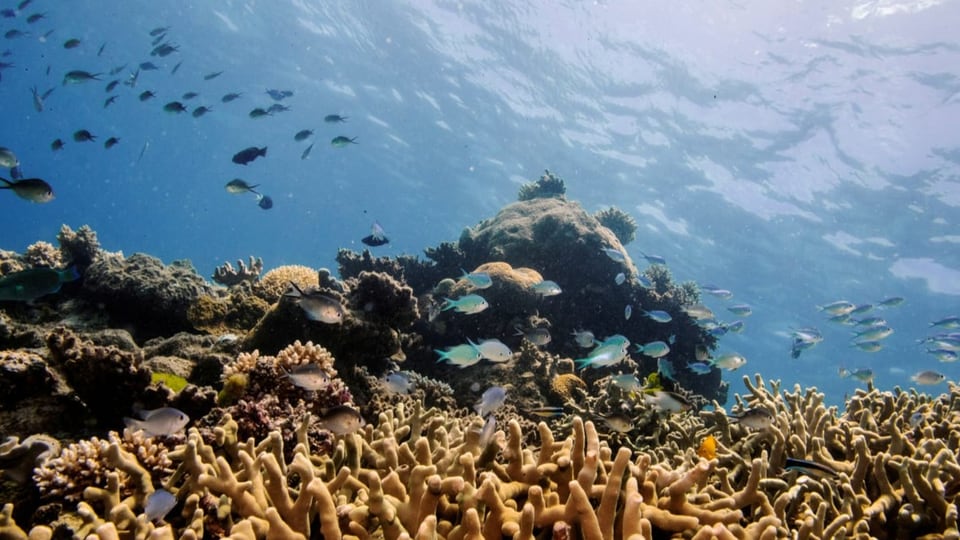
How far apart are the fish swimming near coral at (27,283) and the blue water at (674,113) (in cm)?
2256

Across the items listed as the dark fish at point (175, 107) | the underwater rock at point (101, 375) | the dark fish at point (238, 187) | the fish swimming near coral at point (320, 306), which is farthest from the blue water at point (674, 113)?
the underwater rock at point (101, 375)

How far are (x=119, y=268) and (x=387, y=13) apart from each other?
25347 mm

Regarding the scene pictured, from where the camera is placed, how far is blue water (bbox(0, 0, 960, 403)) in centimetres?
1984

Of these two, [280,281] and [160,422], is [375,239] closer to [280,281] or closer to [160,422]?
[280,281]

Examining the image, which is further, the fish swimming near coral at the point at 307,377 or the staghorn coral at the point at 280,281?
the staghorn coral at the point at 280,281

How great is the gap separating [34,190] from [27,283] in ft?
5.57

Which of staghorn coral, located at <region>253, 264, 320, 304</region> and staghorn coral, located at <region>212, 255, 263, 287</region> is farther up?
staghorn coral, located at <region>253, 264, 320, 304</region>

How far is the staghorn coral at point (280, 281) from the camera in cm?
869

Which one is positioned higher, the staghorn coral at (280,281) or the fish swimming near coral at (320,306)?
the fish swimming near coral at (320,306)

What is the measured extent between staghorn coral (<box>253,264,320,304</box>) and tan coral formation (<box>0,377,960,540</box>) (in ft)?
17.1

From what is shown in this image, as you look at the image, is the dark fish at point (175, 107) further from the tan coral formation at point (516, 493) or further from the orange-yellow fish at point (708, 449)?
the orange-yellow fish at point (708, 449)

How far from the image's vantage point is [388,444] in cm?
296

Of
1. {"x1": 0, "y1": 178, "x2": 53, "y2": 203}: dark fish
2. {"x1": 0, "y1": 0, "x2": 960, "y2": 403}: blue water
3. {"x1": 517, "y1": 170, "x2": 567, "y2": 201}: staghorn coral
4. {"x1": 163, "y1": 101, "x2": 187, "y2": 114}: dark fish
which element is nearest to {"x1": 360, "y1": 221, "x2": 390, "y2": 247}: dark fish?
{"x1": 0, "y1": 178, "x2": 53, "y2": 203}: dark fish

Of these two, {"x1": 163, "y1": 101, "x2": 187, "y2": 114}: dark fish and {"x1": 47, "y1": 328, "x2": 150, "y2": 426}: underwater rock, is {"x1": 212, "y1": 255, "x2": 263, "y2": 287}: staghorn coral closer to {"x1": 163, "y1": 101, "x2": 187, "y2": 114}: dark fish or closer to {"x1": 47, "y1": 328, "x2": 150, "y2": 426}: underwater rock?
{"x1": 163, "y1": 101, "x2": 187, "y2": 114}: dark fish
